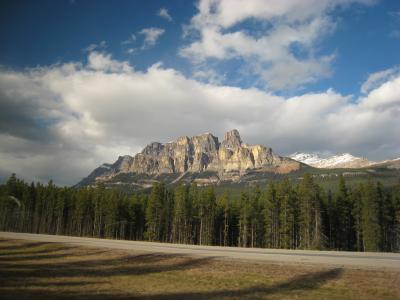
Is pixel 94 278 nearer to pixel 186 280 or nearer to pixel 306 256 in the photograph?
pixel 186 280

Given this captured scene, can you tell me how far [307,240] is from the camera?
60.6m

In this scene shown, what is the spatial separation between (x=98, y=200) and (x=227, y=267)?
8149cm

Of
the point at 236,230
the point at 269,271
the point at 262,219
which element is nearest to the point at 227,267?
the point at 269,271

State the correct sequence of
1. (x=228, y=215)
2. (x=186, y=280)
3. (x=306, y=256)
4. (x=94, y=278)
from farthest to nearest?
1. (x=228, y=215)
2. (x=306, y=256)
3. (x=186, y=280)
4. (x=94, y=278)

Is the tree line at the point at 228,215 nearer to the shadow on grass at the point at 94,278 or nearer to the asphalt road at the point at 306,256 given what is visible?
the asphalt road at the point at 306,256

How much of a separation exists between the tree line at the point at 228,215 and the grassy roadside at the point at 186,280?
3645cm

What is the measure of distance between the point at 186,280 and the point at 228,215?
6801cm

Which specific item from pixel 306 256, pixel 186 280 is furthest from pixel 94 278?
pixel 306 256

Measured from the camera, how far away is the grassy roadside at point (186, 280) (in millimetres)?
13477

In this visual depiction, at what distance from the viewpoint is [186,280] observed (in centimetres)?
1691

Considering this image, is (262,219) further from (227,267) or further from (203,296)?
(203,296)

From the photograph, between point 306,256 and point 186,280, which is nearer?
point 186,280

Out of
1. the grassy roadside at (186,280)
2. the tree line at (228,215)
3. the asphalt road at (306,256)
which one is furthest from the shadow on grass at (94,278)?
the tree line at (228,215)

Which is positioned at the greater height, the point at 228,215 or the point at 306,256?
the point at 228,215
